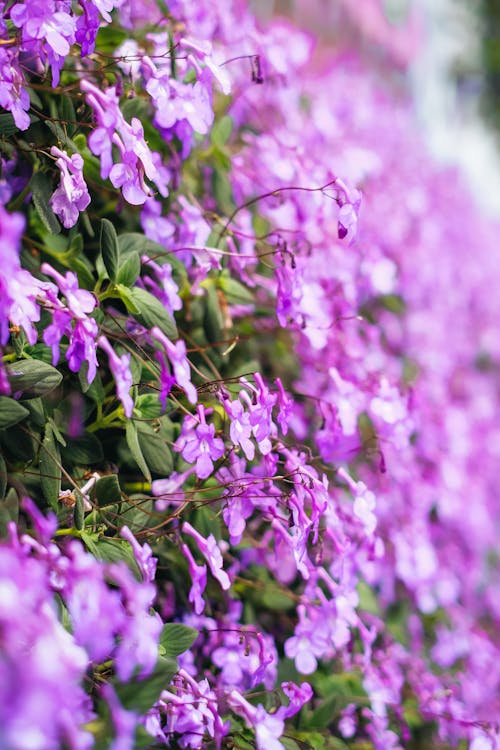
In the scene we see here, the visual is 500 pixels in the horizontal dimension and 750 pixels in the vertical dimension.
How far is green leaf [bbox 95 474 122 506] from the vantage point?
912 mm

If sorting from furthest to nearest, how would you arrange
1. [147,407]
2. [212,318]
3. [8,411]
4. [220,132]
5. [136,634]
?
[220,132] → [212,318] → [147,407] → [8,411] → [136,634]

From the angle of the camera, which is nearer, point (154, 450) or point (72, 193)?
point (72, 193)

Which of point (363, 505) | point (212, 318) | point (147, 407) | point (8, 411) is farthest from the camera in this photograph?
point (212, 318)

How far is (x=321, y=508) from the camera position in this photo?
0.93 meters

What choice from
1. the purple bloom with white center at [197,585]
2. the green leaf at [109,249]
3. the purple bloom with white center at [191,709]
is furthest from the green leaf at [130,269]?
the purple bloom with white center at [191,709]

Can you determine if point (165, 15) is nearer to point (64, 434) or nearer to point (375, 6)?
point (64, 434)

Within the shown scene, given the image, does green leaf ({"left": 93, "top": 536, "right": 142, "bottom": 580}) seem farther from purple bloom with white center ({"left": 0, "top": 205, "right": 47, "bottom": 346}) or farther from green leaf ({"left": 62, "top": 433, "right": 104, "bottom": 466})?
purple bloom with white center ({"left": 0, "top": 205, "right": 47, "bottom": 346})

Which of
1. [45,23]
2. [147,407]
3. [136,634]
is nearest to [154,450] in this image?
[147,407]

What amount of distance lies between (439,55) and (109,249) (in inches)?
328

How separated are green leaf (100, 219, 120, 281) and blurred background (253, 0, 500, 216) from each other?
3287mm

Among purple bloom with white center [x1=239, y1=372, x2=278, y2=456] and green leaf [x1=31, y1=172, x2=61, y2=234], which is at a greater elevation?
green leaf [x1=31, y1=172, x2=61, y2=234]

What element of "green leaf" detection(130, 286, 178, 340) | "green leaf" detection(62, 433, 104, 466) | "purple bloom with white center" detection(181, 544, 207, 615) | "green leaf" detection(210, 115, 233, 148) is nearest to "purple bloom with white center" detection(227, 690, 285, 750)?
"purple bloom with white center" detection(181, 544, 207, 615)

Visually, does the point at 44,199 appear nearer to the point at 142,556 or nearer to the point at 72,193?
Answer: the point at 72,193

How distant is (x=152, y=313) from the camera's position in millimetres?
961
